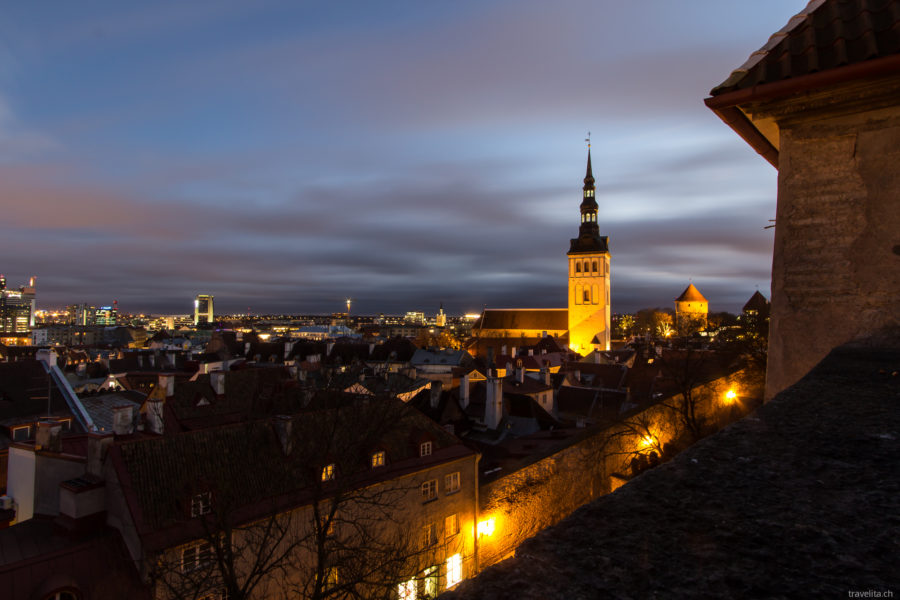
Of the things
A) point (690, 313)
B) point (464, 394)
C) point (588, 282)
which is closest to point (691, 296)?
point (690, 313)

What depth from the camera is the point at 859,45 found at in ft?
14.4

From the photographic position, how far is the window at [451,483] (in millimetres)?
16938

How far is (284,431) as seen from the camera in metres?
16.0

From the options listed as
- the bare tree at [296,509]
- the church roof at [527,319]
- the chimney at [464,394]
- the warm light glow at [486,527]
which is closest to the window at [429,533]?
the bare tree at [296,509]

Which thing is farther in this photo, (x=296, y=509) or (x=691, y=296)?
(x=691, y=296)

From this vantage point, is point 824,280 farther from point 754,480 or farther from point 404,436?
point 404,436

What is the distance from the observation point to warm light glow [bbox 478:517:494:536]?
653 inches

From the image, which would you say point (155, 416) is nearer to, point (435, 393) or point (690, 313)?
point (435, 393)

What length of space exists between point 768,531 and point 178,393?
2867 centimetres

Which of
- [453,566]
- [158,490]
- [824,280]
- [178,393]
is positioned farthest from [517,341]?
[824,280]

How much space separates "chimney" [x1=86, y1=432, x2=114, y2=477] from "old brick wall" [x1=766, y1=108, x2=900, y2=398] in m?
14.4

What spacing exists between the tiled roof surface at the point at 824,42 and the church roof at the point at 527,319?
288 feet

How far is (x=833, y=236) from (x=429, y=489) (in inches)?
561

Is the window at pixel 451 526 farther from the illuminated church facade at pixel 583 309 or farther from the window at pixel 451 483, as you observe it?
the illuminated church facade at pixel 583 309
